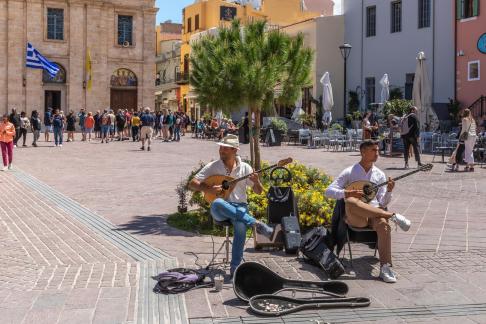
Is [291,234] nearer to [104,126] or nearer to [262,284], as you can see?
[262,284]

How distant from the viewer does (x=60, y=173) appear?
17.0m

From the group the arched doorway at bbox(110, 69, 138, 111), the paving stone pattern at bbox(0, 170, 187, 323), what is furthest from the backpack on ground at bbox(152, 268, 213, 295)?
the arched doorway at bbox(110, 69, 138, 111)

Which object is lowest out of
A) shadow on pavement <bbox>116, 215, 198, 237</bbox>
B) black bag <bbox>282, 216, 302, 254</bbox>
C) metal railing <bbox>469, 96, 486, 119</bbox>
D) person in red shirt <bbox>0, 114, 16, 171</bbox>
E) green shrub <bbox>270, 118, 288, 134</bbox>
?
shadow on pavement <bbox>116, 215, 198, 237</bbox>

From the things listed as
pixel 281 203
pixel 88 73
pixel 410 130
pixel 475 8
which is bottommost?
pixel 281 203

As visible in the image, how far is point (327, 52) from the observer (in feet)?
121

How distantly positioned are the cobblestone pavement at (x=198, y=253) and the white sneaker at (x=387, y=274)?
0.09 meters

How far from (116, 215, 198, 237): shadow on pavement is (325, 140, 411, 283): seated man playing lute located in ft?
8.18

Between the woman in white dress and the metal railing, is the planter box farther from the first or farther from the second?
the woman in white dress

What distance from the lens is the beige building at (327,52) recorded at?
36.3 metres

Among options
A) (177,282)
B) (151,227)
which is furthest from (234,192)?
(151,227)

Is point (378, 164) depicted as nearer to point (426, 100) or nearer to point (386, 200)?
point (426, 100)

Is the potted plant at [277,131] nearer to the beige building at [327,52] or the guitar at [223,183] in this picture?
the beige building at [327,52]

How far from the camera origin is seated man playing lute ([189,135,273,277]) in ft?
21.0

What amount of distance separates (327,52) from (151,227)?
95.0ft
